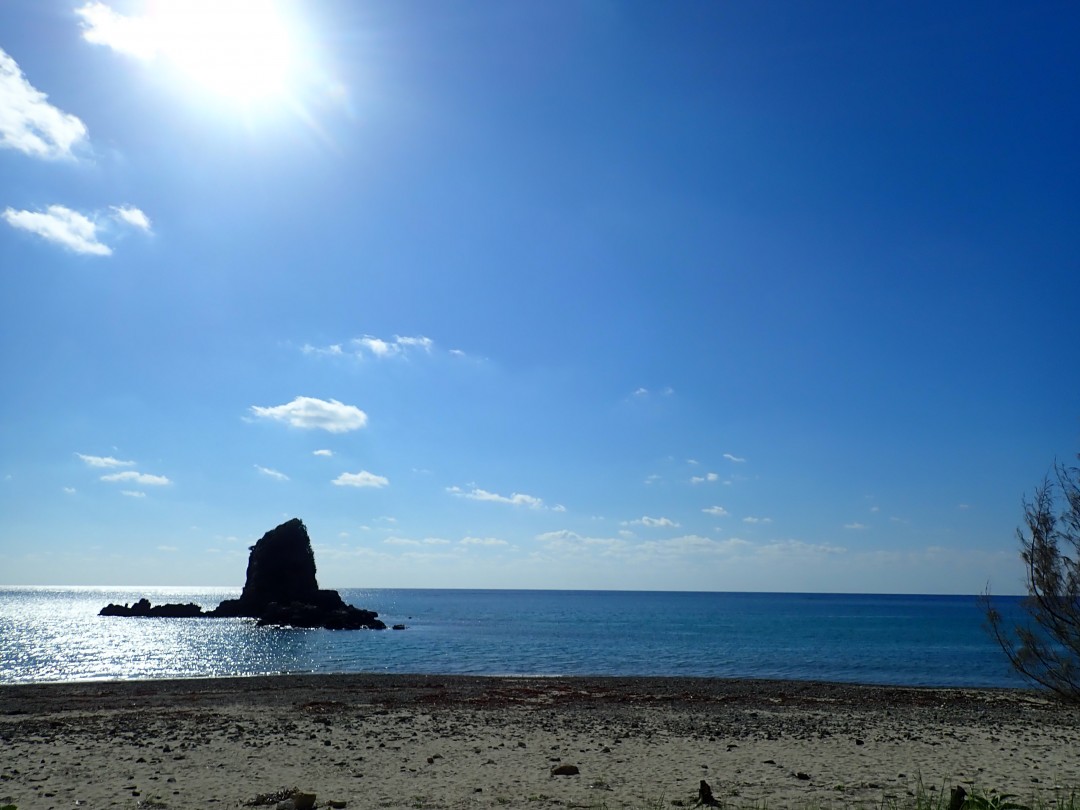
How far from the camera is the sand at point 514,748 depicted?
1402 cm

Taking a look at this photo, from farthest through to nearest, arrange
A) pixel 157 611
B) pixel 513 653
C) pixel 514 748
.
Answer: pixel 157 611
pixel 513 653
pixel 514 748

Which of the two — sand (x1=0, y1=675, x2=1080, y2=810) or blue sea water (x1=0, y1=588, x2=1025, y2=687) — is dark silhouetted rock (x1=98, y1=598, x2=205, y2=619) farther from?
sand (x1=0, y1=675, x2=1080, y2=810)

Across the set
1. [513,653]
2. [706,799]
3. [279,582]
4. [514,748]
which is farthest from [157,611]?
[706,799]

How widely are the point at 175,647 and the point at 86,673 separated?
76.1 ft

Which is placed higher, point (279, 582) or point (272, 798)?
point (279, 582)

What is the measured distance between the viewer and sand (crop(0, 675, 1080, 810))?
1402 centimetres

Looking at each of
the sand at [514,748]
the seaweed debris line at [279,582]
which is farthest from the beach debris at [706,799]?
the seaweed debris line at [279,582]

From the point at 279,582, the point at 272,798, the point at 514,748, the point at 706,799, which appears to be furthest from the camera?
the point at 279,582

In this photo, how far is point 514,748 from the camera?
18750mm

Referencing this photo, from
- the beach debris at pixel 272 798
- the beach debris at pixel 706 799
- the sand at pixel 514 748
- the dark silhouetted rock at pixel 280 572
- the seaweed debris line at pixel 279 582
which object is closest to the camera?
the beach debris at pixel 706 799

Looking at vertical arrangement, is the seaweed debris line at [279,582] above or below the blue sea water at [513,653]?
above

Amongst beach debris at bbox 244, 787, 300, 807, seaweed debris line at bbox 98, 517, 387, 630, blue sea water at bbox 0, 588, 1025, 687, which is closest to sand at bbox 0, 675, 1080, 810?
beach debris at bbox 244, 787, 300, 807

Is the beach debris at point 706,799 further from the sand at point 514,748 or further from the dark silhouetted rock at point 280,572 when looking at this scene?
the dark silhouetted rock at point 280,572

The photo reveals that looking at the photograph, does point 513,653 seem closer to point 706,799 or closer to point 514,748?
point 514,748
